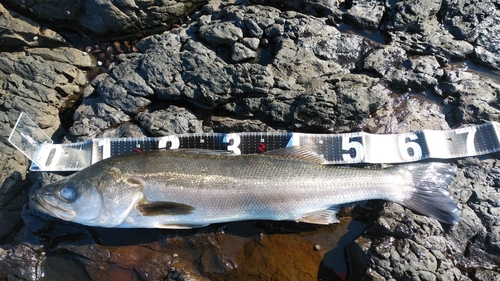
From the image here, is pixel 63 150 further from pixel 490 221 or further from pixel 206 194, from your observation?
pixel 490 221

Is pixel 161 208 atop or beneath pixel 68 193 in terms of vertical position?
beneath

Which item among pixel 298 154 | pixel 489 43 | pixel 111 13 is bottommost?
pixel 298 154

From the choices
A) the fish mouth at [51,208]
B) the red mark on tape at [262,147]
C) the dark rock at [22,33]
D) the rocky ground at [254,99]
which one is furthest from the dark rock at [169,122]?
the dark rock at [22,33]

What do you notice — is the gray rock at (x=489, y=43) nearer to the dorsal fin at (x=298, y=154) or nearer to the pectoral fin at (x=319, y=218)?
the dorsal fin at (x=298, y=154)

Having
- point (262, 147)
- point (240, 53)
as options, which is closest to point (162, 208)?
point (262, 147)

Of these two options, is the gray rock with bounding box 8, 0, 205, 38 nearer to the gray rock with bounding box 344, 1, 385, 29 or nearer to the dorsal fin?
the gray rock with bounding box 344, 1, 385, 29

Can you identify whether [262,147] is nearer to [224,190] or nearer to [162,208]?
Answer: [224,190]

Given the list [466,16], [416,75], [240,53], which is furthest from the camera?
[466,16]
